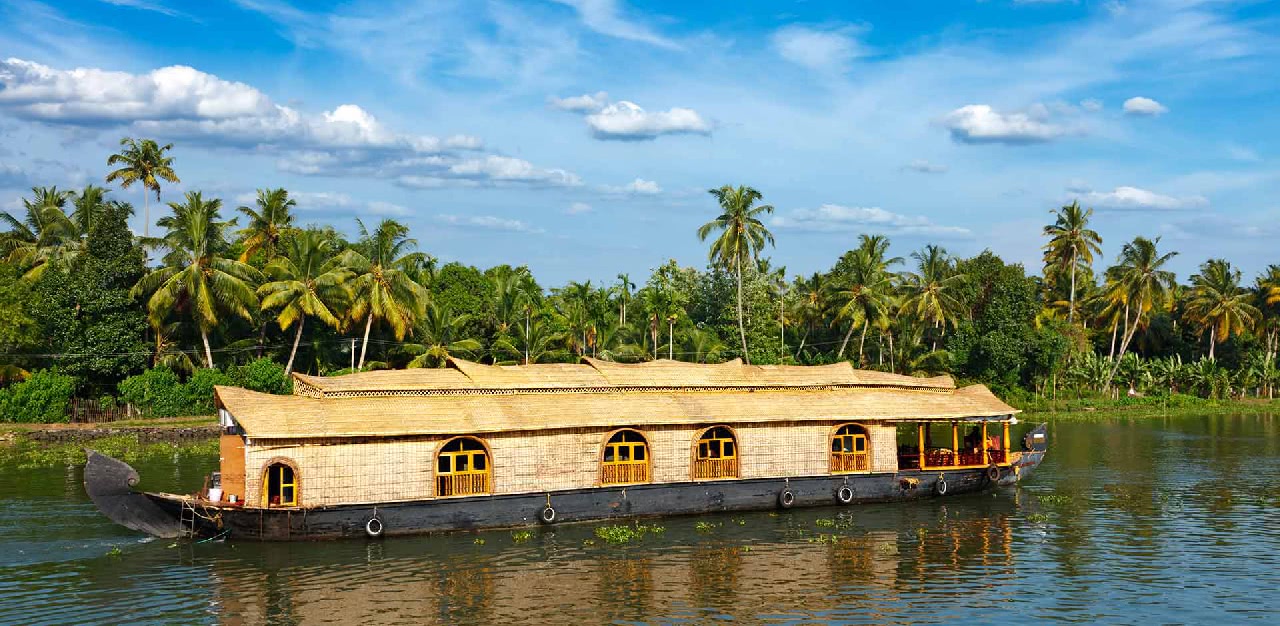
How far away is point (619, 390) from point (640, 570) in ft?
18.4

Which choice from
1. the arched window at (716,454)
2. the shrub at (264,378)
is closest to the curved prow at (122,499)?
the arched window at (716,454)

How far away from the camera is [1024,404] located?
53.5 meters

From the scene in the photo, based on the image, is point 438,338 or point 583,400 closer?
point 583,400

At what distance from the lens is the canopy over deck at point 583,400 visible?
2136cm

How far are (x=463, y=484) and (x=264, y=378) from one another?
23258 millimetres

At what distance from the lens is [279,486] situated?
2148 centimetres

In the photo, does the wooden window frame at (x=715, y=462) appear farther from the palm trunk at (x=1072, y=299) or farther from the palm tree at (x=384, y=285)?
the palm trunk at (x=1072, y=299)

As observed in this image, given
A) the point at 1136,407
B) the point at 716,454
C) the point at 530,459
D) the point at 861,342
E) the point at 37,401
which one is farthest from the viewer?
the point at 861,342

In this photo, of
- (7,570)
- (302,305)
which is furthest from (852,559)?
(302,305)

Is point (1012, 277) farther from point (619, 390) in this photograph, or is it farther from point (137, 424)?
point (137, 424)

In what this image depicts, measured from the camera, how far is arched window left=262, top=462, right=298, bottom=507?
21.0 metres

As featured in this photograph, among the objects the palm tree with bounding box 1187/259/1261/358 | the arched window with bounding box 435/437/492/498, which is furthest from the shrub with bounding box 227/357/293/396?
the palm tree with bounding box 1187/259/1261/358

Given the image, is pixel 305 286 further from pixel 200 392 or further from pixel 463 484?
pixel 463 484

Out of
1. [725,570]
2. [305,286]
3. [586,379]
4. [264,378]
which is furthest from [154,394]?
[725,570]
